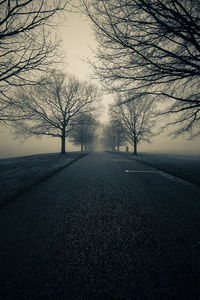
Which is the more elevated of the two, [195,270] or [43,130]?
[43,130]

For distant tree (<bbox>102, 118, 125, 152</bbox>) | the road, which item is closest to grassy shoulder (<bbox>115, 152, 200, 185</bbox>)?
the road

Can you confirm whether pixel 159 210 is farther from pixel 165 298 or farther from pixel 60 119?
pixel 60 119

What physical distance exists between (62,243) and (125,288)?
779mm

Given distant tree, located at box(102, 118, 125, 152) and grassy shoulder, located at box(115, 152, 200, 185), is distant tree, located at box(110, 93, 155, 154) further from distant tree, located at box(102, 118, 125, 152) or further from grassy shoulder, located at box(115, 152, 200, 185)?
grassy shoulder, located at box(115, 152, 200, 185)

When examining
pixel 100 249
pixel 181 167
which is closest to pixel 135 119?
pixel 181 167

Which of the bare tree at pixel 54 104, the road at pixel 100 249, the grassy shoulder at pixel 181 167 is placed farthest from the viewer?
the bare tree at pixel 54 104

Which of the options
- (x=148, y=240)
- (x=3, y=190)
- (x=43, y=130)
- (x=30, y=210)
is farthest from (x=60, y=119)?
(x=148, y=240)

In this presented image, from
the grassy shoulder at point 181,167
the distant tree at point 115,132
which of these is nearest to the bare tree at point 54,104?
the distant tree at point 115,132

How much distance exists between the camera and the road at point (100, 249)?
90 cm

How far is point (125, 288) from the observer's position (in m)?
0.89

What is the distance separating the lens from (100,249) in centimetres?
127

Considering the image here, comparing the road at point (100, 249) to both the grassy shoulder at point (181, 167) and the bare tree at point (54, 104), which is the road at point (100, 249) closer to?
the grassy shoulder at point (181, 167)

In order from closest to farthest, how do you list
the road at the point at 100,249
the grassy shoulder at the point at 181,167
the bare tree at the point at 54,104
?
the road at the point at 100,249 < the grassy shoulder at the point at 181,167 < the bare tree at the point at 54,104

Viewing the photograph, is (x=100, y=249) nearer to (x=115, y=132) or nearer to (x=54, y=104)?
(x=54, y=104)
